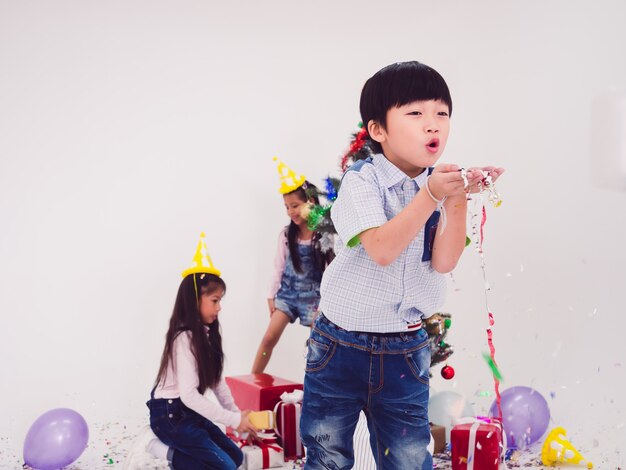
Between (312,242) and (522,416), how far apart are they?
1.18 meters

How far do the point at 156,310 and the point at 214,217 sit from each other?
21.8 inches

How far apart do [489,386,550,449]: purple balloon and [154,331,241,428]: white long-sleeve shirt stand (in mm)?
1015

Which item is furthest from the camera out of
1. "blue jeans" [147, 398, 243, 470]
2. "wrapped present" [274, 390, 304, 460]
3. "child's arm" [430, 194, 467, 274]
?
"wrapped present" [274, 390, 304, 460]

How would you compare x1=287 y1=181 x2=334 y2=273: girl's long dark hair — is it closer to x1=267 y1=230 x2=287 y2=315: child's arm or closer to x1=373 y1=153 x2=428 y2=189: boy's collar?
x1=267 y1=230 x2=287 y2=315: child's arm

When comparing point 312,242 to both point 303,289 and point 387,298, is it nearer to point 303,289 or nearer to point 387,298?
point 303,289

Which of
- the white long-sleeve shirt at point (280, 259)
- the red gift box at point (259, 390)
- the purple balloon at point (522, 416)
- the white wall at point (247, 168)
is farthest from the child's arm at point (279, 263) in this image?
the purple balloon at point (522, 416)

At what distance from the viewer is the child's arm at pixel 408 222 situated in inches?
49.1

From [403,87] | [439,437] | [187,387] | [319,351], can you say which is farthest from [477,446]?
[403,87]

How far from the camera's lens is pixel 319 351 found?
4.91 ft

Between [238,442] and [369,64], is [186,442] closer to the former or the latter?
[238,442]

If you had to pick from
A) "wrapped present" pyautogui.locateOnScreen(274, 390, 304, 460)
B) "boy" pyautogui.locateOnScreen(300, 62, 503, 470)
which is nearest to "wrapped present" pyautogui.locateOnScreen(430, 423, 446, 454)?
"wrapped present" pyautogui.locateOnScreen(274, 390, 304, 460)

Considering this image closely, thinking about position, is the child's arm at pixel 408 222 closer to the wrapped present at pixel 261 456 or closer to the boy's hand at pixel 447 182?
the boy's hand at pixel 447 182

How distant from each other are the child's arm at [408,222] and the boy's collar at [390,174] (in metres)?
0.15

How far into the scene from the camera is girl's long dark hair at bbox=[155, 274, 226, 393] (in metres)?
2.54
